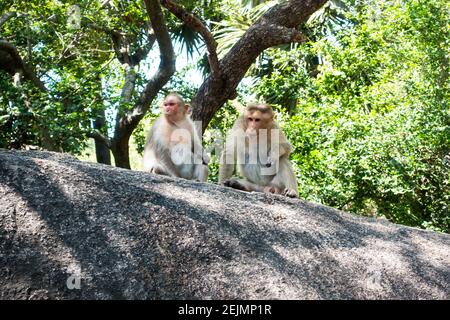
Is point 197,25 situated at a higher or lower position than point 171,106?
higher

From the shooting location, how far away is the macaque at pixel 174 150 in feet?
23.5

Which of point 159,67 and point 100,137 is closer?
point 159,67

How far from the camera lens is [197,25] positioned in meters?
7.75

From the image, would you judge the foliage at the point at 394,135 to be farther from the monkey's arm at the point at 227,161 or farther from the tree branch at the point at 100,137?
the tree branch at the point at 100,137

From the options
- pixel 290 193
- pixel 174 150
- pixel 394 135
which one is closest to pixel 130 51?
pixel 394 135


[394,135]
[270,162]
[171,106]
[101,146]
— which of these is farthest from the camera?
[101,146]

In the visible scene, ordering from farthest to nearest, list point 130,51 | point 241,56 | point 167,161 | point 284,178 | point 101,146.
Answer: point 130,51 < point 101,146 < point 241,56 < point 167,161 < point 284,178

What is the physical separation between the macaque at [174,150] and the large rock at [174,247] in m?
1.85

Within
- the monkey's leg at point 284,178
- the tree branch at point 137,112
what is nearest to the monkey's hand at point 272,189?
the monkey's leg at point 284,178

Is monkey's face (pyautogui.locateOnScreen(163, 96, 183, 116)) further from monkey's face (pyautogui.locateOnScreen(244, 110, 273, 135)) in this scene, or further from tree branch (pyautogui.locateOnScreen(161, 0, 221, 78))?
tree branch (pyautogui.locateOnScreen(161, 0, 221, 78))

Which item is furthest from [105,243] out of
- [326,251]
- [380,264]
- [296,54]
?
[296,54]

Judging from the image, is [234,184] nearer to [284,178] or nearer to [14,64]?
[284,178]

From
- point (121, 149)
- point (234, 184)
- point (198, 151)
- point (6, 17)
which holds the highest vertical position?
point (6, 17)

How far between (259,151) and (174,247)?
3.02m
